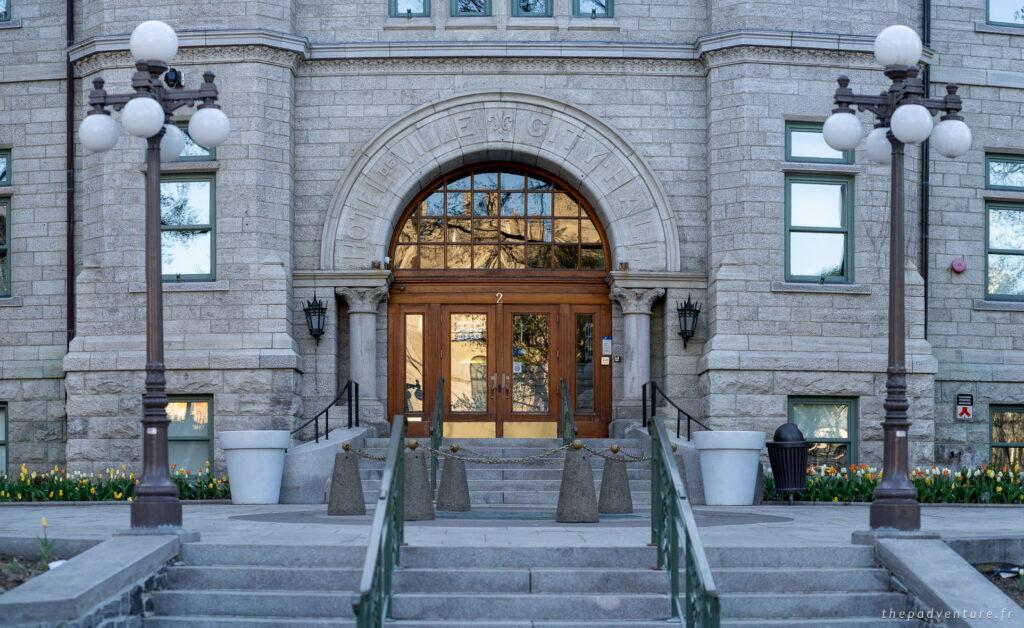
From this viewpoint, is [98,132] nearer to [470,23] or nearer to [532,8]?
[470,23]

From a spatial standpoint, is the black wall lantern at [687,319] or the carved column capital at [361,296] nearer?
the black wall lantern at [687,319]

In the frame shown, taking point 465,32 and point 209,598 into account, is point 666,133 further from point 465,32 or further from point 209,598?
point 209,598

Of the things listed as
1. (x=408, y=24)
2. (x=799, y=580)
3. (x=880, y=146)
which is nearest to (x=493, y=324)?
(x=408, y=24)

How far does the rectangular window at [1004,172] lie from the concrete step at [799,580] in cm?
1113

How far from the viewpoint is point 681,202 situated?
20.5 metres

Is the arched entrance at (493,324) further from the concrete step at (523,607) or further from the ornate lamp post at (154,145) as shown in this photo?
the concrete step at (523,607)

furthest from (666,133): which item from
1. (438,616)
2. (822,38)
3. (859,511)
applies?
(438,616)

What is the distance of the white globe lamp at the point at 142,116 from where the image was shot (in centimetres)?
1213

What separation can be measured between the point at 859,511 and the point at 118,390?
379 inches

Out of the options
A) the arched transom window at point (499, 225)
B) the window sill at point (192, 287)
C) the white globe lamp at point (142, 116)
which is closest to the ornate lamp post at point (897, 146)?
the white globe lamp at point (142, 116)

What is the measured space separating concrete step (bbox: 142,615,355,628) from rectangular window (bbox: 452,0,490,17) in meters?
11.9

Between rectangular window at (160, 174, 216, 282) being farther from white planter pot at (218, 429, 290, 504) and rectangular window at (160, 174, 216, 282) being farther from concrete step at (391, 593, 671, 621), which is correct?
concrete step at (391, 593, 671, 621)

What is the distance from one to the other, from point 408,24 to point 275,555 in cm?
1086

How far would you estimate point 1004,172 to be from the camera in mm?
21266
